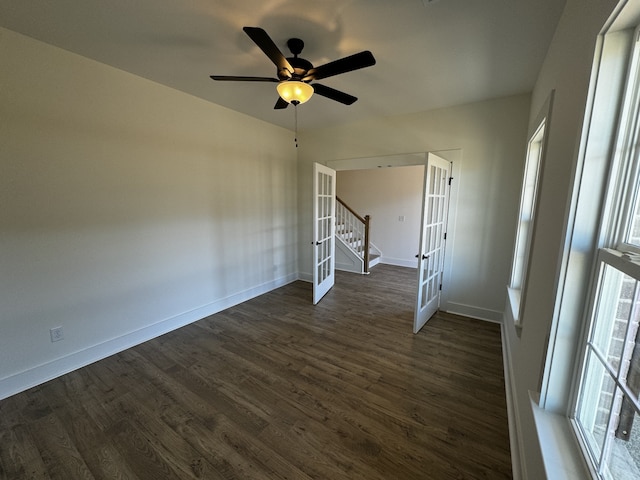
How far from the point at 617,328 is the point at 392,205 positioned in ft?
17.4

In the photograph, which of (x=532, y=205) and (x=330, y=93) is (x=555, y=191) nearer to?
(x=532, y=205)

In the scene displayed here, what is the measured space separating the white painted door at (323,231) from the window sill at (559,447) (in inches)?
110

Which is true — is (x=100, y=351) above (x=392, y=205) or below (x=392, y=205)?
below

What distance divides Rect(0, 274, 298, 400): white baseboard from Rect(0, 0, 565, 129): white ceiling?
241 centimetres

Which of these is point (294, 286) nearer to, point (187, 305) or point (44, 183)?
point (187, 305)

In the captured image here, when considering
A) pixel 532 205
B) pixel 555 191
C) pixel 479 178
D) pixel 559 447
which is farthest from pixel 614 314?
pixel 479 178

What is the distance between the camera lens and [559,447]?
0.92m

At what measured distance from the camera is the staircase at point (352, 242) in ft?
17.3

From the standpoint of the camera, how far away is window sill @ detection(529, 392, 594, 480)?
825 millimetres

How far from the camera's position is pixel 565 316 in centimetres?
100

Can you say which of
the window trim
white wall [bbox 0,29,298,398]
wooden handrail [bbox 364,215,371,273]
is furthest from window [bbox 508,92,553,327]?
white wall [bbox 0,29,298,398]

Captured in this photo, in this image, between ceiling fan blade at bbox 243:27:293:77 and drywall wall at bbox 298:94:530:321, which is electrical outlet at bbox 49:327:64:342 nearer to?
ceiling fan blade at bbox 243:27:293:77

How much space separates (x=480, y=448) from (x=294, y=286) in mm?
3319

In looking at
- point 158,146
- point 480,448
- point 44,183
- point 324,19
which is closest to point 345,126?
point 324,19
